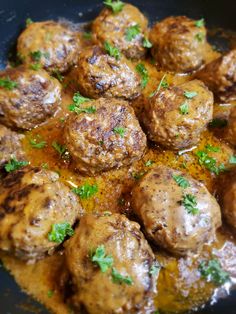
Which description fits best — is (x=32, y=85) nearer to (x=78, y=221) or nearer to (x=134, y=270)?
(x=78, y=221)

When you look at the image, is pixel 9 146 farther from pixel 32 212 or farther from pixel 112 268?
pixel 112 268

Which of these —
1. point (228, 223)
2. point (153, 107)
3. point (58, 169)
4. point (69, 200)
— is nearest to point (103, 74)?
point (153, 107)

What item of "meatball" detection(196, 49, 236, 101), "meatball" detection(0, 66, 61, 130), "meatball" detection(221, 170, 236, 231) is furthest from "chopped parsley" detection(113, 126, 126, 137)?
"meatball" detection(196, 49, 236, 101)

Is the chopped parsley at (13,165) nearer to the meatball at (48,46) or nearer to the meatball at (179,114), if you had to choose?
the meatball at (48,46)

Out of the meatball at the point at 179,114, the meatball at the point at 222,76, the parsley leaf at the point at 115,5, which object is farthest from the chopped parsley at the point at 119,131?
the parsley leaf at the point at 115,5

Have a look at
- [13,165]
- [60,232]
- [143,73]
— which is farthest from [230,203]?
[13,165]
